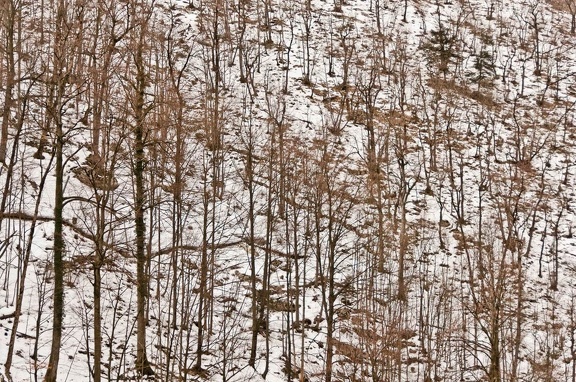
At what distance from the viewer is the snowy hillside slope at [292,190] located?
66.9 ft

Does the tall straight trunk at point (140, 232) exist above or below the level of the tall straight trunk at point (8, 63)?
below

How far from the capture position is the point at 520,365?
2609 centimetres

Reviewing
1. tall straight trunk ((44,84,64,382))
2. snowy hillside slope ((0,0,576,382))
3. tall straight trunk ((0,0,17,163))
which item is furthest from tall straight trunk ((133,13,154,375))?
tall straight trunk ((0,0,17,163))

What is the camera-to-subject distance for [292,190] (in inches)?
1171

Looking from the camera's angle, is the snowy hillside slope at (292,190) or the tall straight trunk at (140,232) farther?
the snowy hillside slope at (292,190)

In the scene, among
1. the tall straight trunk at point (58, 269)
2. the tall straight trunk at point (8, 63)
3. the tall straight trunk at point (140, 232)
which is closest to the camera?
the tall straight trunk at point (58, 269)

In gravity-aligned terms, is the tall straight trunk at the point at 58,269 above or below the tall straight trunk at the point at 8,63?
below

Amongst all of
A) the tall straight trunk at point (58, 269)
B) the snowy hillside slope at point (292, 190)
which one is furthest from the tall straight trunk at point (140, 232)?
the tall straight trunk at point (58, 269)

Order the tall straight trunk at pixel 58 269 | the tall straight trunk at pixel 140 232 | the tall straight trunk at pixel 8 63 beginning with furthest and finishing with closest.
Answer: the tall straight trunk at pixel 8 63 → the tall straight trunk at pixel 140 232 → the tall straight trunk at pixel 58 269

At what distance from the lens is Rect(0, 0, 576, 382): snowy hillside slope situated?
20.4 meters

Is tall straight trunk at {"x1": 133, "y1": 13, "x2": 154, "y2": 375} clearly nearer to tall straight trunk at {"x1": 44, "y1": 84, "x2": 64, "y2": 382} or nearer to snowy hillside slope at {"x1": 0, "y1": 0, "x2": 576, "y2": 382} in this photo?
snowy hillside slope at {"x1": 0, "y1": 0, "x2": 576, "y2": 382}

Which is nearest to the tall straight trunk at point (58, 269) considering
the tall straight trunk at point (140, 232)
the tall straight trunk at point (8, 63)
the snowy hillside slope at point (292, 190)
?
the snowy hillside slope at point (292, 190)

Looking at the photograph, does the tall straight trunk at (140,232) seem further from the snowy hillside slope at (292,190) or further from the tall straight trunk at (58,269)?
the tall straight trunk at (58,269)

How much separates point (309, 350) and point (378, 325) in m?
3.39
